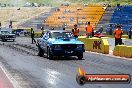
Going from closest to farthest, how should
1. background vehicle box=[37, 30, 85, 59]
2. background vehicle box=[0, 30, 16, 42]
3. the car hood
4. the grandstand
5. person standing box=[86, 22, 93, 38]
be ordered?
background vehicle box=[37, 30, 85, 59] < the car hood < person standing box=[86, 22, 93, 38] < background vehicle box=[0, 30, 16, 42] < the grandstand

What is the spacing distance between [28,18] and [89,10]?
16.0 metres

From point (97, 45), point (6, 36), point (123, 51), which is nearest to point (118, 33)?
point (123, 51)

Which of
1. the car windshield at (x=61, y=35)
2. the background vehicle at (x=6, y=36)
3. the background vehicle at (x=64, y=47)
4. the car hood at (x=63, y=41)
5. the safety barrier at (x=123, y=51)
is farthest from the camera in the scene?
the background vehicle at (x=6, y=36)

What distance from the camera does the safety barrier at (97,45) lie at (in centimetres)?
2711

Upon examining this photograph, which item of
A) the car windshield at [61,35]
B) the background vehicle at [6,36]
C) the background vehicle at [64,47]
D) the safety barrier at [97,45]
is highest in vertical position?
the car windshield at [61,35]

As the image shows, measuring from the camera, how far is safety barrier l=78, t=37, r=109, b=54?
2711 centimetres

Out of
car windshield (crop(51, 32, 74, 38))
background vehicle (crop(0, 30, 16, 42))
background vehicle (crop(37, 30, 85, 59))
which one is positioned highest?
car windshield (crop(51, 32, 74, 38))

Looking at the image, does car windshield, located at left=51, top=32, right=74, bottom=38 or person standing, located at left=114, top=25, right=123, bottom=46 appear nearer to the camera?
car windshield, located at left=51, top=32, right=74, bottom=38

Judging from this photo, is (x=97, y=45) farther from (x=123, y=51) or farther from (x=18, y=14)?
(x=18, y=14)

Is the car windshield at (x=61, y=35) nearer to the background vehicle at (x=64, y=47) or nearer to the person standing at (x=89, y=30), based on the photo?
the background vehicle at (x=64, y=47)

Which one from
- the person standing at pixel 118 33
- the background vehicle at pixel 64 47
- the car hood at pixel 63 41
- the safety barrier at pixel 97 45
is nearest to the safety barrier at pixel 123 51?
the person standing at pixel 118 33

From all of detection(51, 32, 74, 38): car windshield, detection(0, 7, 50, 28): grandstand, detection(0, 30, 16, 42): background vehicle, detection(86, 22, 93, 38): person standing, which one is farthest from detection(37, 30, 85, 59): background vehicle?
detection(0, 7, 50, 28): grandstand

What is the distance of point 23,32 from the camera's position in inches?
2840

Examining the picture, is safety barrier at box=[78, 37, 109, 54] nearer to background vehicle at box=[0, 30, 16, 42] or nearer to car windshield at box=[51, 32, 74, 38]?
car windshield at box=[51, 32, 74, 38]
